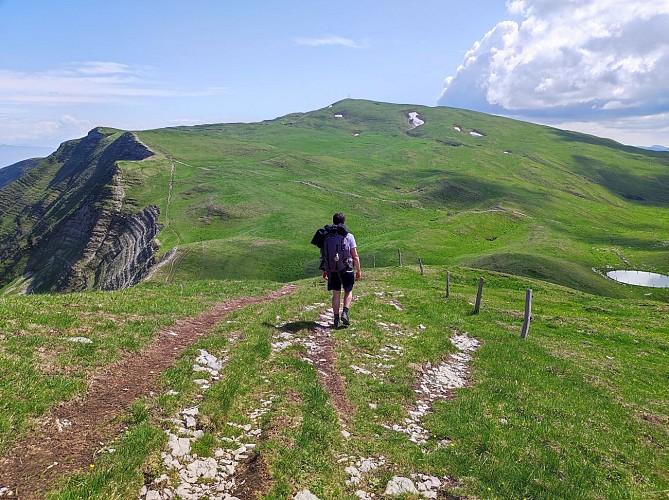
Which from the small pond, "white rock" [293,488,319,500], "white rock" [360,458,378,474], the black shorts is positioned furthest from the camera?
the small pond

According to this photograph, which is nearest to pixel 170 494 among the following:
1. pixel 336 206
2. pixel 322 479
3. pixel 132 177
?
pixel 322 479

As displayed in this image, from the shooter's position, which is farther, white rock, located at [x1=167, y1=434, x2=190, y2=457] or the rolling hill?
white rock, located at [x1=167, y1=434, x2=190, y2=457]

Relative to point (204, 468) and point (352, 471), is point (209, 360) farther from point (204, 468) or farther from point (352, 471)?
point (352, 471)

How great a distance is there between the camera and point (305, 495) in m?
8.35

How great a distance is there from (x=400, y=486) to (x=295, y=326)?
1089 centimetres

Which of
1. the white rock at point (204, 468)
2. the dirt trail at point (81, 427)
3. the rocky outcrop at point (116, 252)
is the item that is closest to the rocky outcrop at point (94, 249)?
the rocky outcrop at point (116, 252)

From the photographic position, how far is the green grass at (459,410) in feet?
31.6

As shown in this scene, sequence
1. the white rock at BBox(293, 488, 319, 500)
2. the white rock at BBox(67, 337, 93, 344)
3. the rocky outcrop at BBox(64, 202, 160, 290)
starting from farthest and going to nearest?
the rocky outcrop at BBox(64, 202, 160, 290) → the white rock at BBox(67, 337, 93, 344) → the white rock at BBox(293, 488, 319, 500)

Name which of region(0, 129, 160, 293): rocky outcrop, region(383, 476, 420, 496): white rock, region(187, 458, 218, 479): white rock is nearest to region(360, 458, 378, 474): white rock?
region(383, 476, 420, 496): white rock

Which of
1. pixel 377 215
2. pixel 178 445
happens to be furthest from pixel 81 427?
pixel 377 215

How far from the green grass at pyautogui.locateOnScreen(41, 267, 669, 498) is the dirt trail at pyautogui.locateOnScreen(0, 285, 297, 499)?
0.78 meters

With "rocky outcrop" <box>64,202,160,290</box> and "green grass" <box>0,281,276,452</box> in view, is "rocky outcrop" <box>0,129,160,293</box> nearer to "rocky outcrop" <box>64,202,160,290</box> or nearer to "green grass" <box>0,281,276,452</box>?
"rocky outcrop" <box>64,202,160,290</box>

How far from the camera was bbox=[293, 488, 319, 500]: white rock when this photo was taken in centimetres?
826

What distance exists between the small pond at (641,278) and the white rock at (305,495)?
78718 mm
